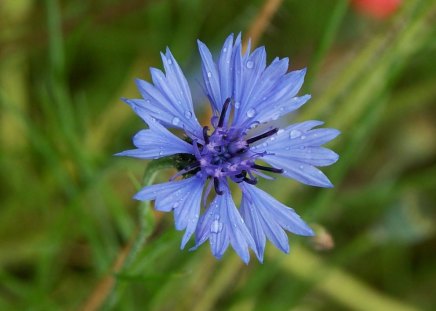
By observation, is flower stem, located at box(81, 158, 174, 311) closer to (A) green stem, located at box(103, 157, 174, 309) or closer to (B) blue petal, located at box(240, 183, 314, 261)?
(A) green stem, located at box(103, 157, 174, 309)

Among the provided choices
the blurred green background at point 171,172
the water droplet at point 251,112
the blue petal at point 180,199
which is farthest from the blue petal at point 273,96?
the blurred green background at point 171,172

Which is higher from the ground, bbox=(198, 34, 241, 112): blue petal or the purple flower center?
bbox=(198, 34, 241, 112): blue petal

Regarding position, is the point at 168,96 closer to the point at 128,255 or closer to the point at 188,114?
the point at 188,114

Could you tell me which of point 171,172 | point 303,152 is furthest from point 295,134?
point 171,172

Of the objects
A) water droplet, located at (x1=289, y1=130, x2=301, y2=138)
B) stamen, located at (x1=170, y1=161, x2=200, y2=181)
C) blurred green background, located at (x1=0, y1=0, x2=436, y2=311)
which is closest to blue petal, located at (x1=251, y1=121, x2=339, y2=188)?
water droplet, located at (x1=289, y1=130, x2=301, y2=138)

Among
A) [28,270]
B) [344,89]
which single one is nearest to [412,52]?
[344,89]

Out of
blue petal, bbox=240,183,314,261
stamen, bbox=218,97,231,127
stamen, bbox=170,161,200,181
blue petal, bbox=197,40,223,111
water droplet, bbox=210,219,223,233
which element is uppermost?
blue petal, bbox=197,40,223,111
